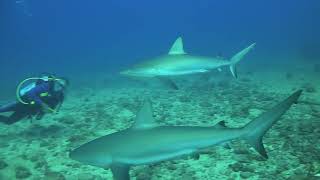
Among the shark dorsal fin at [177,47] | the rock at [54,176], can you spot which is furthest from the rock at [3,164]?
the shark dorsal fin at [177,47]

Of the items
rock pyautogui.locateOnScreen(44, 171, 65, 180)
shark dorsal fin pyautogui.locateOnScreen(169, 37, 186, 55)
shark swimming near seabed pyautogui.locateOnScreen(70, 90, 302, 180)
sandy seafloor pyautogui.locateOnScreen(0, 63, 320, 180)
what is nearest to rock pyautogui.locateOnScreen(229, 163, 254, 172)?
sandy seafloor pyautogui.locateOnScreen(0, 63, 320, 180)

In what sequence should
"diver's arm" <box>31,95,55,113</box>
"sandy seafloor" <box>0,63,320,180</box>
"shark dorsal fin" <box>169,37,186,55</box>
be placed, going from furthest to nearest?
"shark dorsal fin" <box>169,37,186,55</box>
"diver's arm" <box>31,95,55,113</box>
"sandy seafloor" <box>0,63,320,180</box>

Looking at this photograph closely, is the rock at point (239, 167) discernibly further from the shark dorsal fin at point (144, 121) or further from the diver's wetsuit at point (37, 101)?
the diver's wetsuit at point (37, 101)

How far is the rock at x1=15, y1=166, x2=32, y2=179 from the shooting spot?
7.71 metres

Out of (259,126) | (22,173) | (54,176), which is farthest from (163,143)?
(22,173)

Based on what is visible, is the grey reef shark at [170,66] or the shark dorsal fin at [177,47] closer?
the grey reef shark at [170,66]

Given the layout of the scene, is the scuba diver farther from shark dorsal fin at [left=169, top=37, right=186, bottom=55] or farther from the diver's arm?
shark dorsal fin at [left=169, top=37, right=186, bottom=55]

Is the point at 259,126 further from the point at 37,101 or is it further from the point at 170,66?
the point at 37,101

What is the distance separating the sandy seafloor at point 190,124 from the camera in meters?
7.36

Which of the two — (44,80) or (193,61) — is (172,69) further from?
(44,80)

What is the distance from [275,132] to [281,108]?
4.06 meters

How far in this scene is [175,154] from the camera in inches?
213

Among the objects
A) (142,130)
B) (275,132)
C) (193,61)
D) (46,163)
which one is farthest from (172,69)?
(142,130)

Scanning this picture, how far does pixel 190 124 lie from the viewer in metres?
10.6
